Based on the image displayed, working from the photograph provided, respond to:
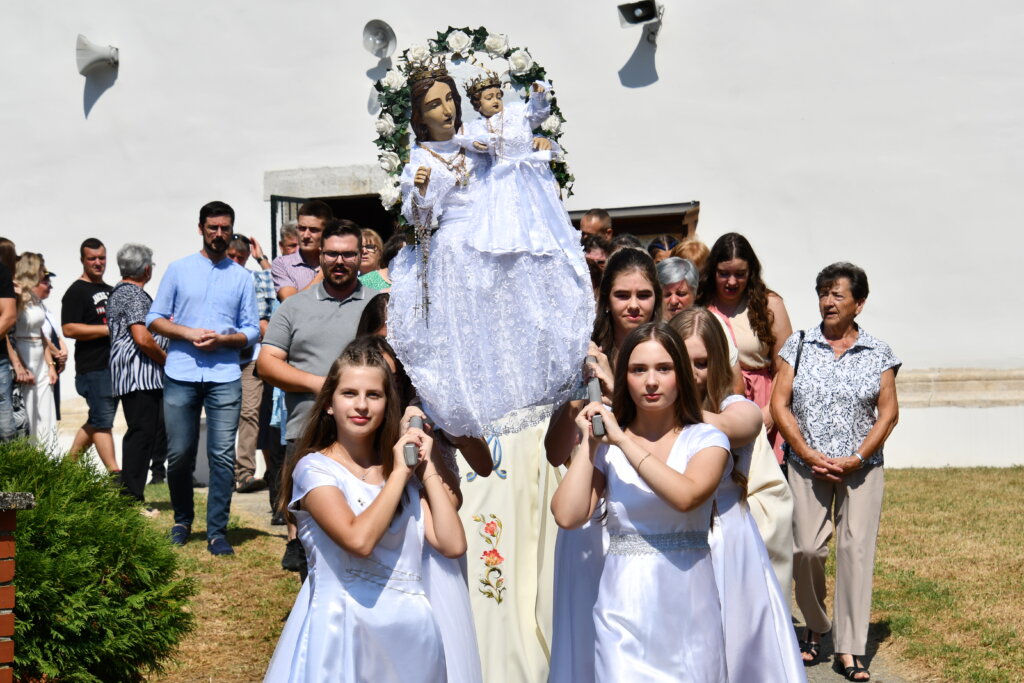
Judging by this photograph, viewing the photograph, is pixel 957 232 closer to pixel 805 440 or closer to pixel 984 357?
pixel 984 357

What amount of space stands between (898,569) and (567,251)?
185 inches

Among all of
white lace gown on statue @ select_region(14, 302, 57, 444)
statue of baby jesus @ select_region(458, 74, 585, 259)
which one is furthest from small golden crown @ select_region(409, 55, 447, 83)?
white lace gown on statue @ select_region(14, 302, 57, 444)

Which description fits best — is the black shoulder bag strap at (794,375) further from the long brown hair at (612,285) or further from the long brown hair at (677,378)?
the long brown hair at (677,378)

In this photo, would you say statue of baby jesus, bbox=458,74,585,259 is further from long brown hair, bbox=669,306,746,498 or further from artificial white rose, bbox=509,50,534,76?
long brown hair, bbox=669,306,746,498

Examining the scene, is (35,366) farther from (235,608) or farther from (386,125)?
(386,125)

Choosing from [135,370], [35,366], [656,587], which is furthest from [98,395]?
[656,587]

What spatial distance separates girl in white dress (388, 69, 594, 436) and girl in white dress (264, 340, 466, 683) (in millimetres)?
177

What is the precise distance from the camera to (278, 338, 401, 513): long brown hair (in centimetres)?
380

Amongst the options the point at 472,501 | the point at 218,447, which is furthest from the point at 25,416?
the point at 472,501

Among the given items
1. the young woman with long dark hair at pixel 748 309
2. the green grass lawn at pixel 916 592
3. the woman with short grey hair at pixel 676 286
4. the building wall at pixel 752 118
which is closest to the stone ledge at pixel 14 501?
the green grass lawn at pixel 916 592

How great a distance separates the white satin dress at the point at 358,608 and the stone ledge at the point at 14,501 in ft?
3.17

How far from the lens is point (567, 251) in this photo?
12.4 ft

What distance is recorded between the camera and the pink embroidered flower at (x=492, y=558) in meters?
5.15

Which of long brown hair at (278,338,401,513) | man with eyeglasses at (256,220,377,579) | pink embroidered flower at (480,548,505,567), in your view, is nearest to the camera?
long brown hair at (278,338,401,513)
